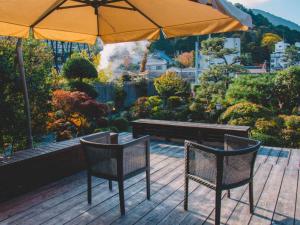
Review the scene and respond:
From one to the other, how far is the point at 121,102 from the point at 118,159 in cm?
1194

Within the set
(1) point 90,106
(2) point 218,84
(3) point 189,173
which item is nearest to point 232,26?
(3) point 189,173

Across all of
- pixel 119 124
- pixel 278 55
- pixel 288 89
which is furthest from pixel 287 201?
pixel 278 55

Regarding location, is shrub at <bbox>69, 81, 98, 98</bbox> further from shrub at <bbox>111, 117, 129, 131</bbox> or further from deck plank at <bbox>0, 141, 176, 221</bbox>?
deck plank at <bbox>0, 141, 176, 221</bbox>

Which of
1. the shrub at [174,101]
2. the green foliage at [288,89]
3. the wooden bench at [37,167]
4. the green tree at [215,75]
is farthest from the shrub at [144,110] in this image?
the wooden bench at [37,167]

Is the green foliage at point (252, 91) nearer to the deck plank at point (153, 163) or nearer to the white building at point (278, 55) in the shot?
the deck plank at point (153, 163)

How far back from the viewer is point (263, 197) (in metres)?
3.46

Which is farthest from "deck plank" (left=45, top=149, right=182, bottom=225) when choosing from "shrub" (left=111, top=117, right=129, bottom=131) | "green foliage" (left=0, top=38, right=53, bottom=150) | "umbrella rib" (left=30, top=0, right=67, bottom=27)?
"shrub" (left=111, top=117, right=129, bottom=131)

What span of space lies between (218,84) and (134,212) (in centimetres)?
943

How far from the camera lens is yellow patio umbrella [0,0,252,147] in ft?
10.2

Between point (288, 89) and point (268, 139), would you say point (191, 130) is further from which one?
point (288, 89)

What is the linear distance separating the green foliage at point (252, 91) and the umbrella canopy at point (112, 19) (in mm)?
6403

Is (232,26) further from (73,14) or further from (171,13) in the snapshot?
(73,14)

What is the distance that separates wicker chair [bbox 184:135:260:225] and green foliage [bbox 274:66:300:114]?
8298 mm

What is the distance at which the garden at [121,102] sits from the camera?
15.8 feet
